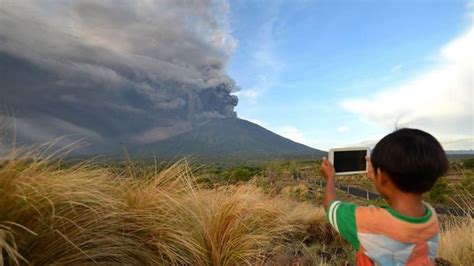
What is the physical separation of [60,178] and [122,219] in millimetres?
547

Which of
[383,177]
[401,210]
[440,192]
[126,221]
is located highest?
[383,177]

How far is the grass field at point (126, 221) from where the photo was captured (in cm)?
265

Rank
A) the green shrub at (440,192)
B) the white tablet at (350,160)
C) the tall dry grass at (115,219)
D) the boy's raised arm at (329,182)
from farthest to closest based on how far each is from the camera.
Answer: the green shrub at (440,192) < the tall dry grass at (115,219) < the white tablet at (350,160) < the boy's raised arm at (329,182)

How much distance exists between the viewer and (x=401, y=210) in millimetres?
1968

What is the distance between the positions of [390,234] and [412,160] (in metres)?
0.35

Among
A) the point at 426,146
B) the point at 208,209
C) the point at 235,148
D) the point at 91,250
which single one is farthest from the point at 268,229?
the point at 235,148

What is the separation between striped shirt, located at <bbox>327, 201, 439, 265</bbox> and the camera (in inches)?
76.2

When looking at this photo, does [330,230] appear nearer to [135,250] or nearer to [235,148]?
→ [135,250]

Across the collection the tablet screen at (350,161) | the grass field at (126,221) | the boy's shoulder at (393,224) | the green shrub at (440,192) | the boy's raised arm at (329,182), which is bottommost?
the green shrub at (440,192)

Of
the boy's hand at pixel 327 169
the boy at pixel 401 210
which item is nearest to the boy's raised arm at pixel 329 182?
the boy's hand at pixel 327 169

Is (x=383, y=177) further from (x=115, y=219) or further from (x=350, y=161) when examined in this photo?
(x=115, y=219)

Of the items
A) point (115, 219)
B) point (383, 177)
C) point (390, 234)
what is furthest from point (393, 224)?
point (115, 219)

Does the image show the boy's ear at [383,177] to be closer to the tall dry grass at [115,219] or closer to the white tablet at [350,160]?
the white tablet at [350,160]

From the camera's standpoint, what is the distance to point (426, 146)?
1.89 meters
